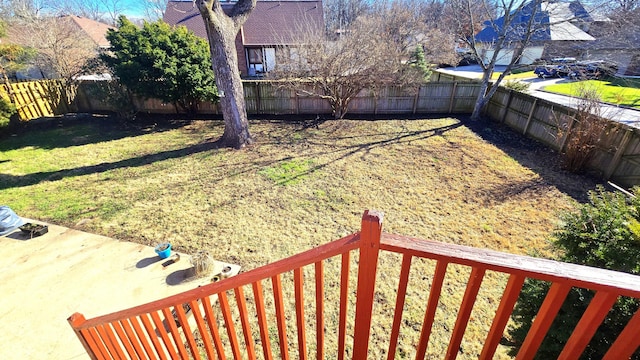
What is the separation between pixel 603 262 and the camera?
6.69 ft

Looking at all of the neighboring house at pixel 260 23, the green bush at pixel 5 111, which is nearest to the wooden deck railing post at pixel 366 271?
the green bush at pixel 5 111

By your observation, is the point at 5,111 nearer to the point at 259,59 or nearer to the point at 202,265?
the point at 202,265

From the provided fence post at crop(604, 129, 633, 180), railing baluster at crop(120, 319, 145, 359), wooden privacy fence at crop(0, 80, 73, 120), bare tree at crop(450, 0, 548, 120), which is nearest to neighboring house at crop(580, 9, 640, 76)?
bare tree at crop(450, 0, 548, 120)

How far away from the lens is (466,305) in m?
1.24

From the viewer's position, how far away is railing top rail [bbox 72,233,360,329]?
1131mm

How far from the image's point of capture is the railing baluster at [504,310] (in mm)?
1086

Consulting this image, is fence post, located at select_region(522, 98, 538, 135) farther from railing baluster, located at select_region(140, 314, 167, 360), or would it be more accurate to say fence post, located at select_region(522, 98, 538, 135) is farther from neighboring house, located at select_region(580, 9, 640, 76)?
railing baluster, located at select_region(140, 314, 167, 360)

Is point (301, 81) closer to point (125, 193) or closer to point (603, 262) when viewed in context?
point (125, 193)

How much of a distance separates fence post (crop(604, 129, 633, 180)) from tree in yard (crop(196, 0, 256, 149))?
9868 millimetres

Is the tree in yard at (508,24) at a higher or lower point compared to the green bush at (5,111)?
higher

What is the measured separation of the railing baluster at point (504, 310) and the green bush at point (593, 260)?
1.05 metres

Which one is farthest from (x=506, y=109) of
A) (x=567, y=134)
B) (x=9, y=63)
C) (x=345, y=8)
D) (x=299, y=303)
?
(x=345, y=8)

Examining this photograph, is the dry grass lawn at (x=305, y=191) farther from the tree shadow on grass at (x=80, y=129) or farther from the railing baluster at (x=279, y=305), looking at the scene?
the railing baluster at (x=279, y=305)

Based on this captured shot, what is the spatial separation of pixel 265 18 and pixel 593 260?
25983 millimetres
